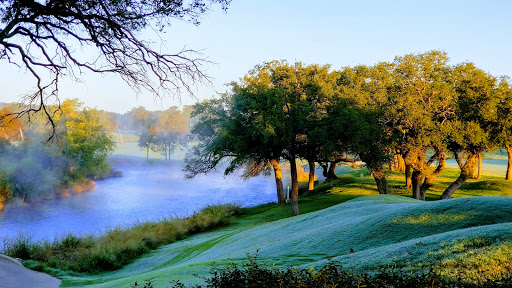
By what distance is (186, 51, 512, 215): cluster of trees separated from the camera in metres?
21.6

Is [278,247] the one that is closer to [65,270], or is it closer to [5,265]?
[5,265]

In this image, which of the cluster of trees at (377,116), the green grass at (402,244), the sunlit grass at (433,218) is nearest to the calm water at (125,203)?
the cluster of trees at (377,116)

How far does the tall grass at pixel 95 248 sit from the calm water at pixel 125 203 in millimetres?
4157

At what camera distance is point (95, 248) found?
1708cm

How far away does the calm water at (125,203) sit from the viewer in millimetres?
31383

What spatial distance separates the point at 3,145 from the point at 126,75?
43524 mm

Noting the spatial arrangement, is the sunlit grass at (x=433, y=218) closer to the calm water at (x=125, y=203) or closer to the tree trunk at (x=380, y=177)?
the tree trunk at (x=380, y=177)

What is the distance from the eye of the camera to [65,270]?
14719mm

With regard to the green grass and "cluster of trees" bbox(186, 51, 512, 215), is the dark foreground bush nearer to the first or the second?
the green grass

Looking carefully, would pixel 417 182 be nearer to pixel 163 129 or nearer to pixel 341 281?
pixel 341 281

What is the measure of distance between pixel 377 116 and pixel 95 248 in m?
17.0

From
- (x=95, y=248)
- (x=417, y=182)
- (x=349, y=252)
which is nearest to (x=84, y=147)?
(x=95, y=248)

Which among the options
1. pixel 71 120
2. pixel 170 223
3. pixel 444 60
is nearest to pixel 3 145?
pixel 71 120

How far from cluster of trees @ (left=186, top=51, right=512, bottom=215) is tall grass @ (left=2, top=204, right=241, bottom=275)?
5750 millimetres
